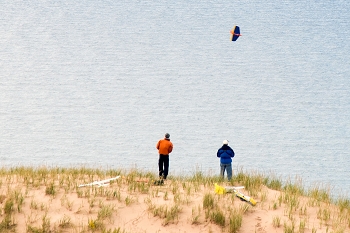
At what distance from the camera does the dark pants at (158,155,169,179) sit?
1859 centimetres

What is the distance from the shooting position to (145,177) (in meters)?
18.7

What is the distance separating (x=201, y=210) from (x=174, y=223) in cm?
102

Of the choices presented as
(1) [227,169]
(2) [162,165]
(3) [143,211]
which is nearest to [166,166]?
(2) [162,165]

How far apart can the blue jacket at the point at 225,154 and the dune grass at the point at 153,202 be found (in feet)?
2.54

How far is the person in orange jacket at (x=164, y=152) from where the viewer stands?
18406mm

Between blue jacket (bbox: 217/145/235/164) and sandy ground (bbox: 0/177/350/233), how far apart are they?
4.95 feet

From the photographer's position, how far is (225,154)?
17906mm

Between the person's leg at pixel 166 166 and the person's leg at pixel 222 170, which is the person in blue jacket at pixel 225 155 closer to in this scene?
the person's leg at pixel 222 170

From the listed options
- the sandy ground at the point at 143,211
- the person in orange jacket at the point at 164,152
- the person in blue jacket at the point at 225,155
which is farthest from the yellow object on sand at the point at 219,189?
the person in orange jacket at the point at 164,152

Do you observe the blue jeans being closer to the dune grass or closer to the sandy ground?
the dune grass

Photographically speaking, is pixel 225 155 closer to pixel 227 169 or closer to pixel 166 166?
pixel 227 169

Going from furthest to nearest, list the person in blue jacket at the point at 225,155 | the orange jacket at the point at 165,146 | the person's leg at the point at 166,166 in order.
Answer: the person's leg at the point at 166,166
the orange jacket at the point at 165,146
the person in blue jacket at the point at 225,155

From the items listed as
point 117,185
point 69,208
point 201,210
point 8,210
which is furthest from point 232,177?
point 8,210

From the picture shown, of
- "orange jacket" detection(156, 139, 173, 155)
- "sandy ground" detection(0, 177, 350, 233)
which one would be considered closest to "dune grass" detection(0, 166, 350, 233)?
"sandy ground" detection(0, 177, 350, 233)
